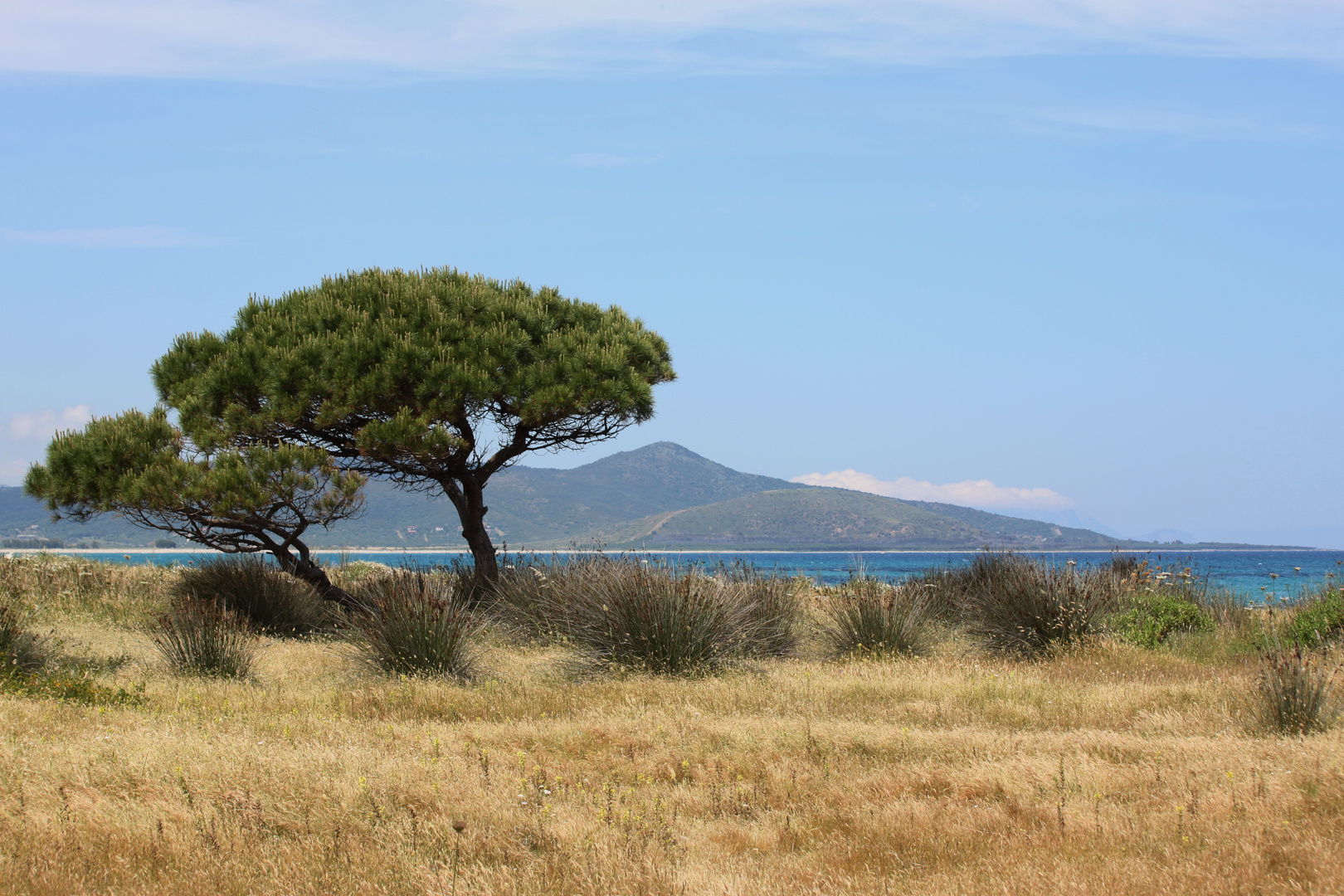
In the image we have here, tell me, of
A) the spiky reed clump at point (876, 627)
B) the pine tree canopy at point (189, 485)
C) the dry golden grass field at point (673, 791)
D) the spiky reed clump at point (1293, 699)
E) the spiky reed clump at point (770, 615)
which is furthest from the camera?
the pine tree canopy at point (189, 485)

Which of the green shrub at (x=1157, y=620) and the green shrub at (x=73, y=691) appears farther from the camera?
the green shrub at (x=1157, y=620)

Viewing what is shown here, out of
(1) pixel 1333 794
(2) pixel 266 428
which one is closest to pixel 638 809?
(1) pixel 1333 794

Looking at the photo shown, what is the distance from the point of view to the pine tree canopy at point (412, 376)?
14961mm

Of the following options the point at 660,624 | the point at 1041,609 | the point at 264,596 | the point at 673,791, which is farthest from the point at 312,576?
the point at 673,791

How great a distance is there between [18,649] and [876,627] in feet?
33.5

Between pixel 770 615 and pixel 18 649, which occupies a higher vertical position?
pixel 770 615

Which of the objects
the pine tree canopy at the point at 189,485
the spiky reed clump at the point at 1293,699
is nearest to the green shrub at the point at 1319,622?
the spiky reed clump at the point at 1293,699

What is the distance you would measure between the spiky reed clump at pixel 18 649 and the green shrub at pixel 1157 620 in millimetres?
13294

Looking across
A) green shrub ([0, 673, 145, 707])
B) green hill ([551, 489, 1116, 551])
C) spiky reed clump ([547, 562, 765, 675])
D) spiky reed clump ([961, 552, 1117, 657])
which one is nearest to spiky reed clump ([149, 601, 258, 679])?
green shrub ([0, 673, 145, 707])

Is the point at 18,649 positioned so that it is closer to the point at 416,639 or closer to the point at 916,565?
the point at 416,639

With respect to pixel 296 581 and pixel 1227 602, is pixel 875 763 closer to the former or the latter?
pixel 1227 602

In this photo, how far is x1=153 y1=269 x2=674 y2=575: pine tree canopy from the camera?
589 inches

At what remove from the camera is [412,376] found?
1518 cm

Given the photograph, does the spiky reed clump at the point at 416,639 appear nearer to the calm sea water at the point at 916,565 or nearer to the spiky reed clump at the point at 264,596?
the calm sea water at the point at 916,565
